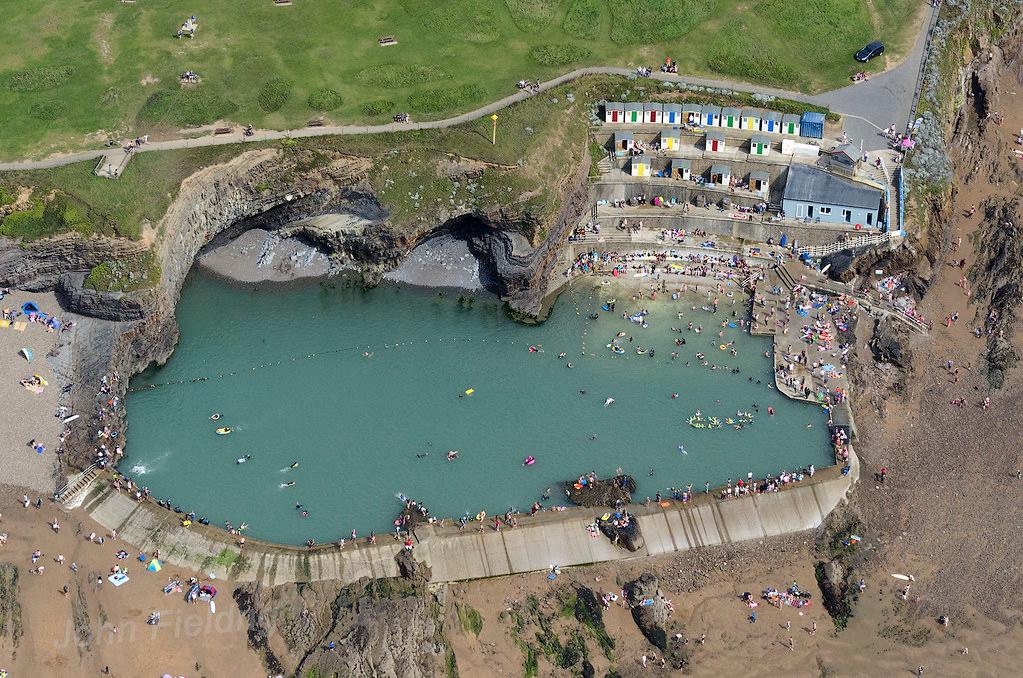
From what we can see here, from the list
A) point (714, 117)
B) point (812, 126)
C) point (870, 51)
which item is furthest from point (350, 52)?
point (870, 51)

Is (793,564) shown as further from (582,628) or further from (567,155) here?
(567,155)

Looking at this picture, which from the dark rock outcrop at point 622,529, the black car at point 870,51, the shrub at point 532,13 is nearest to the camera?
the dark rock outcrop at point 622,529

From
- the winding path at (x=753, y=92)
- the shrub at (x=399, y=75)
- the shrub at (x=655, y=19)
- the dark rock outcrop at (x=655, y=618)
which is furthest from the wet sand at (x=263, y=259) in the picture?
the dark rock outcrop at (x=655, y=618)

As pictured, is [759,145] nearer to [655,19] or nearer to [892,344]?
[655,19]

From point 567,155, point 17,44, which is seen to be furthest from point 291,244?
point 17,44

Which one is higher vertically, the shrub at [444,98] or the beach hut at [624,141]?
the shrub at [444,98]

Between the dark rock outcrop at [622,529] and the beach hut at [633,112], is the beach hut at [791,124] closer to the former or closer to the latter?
the beach hut at [633,112]

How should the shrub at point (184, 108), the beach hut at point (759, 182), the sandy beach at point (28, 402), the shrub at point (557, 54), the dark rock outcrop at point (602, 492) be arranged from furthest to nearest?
the shrub at point (557, 54), the beach hut at point (759, 182), the shrub at point (184, 108), the sandy beach at point (28, 402), the dark rock outcrop at point (602, 492)
